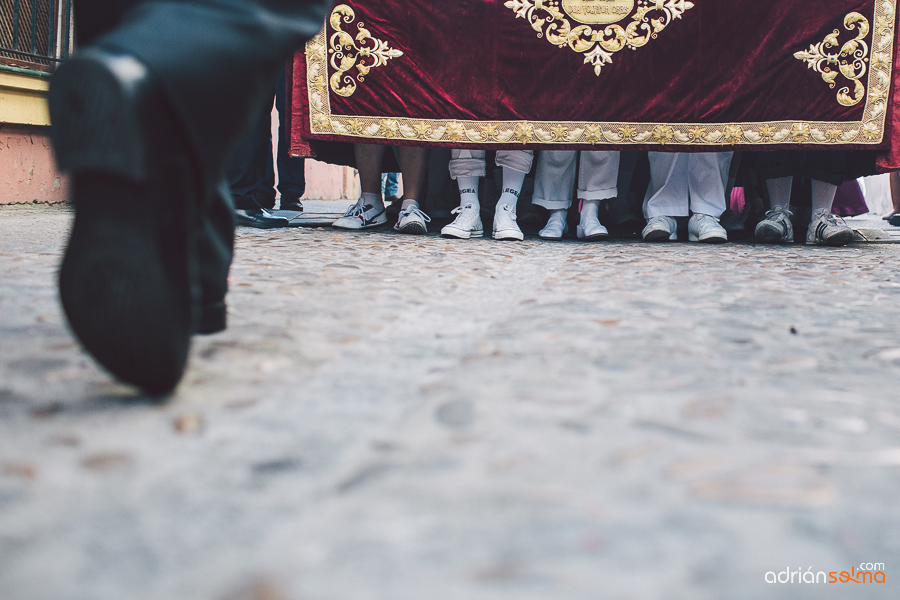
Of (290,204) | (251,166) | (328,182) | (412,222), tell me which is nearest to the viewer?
(412,222)

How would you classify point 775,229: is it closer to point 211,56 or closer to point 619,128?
point 619,128

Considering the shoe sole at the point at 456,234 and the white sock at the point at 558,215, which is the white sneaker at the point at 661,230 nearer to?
the white sock at the point at 558,215

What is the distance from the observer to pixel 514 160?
9.34 ft

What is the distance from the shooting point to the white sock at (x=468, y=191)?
9.16ft

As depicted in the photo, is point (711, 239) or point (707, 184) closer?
point (711, 239)

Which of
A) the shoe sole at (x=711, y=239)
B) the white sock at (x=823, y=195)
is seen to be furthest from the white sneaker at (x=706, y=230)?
the white sock at (x=823, y=195)

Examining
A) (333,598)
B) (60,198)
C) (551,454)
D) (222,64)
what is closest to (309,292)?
(222,64)

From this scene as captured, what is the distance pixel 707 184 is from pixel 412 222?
3.86 ft

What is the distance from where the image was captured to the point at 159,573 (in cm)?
39

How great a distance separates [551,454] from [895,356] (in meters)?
0.59

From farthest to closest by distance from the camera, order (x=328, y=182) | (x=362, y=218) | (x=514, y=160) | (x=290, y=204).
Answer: (x=328, y=182), (x=290, y=204), (x=362, y=218), (x=514, y=160)

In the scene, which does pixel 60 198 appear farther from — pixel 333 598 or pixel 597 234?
pixel 333 598

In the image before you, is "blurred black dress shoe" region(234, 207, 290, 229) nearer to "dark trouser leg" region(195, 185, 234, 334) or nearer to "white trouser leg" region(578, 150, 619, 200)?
"white trouser leg" region(578, 150, 619, 200)

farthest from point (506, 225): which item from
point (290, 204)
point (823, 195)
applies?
point (290, 204)
